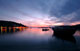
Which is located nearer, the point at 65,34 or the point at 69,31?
the point at 69,31

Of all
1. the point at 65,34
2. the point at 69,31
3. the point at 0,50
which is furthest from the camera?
the point at 65,34

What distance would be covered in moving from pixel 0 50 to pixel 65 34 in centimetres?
2390

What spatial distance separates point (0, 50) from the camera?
28.5ft

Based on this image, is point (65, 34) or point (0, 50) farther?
point (65, 34)

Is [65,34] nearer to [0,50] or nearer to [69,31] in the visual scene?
[69,31]

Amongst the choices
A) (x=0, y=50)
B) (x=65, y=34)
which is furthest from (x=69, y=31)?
(x=0, y=50)

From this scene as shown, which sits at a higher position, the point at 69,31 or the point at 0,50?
the point at 69,31

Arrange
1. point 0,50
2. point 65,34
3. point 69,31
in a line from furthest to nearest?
point 65,34 < point 69,31 < point 0,50

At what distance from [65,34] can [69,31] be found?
8.13 feet

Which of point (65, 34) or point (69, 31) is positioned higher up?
point (69, 31)

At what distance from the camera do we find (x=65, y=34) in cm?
2289
